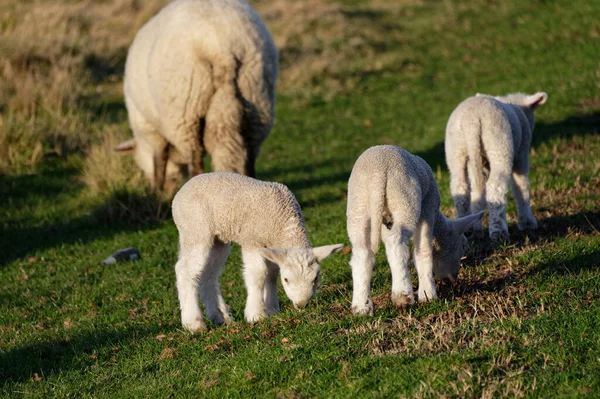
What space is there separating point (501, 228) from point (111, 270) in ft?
14.4

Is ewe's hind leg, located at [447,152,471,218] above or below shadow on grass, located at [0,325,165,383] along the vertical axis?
above

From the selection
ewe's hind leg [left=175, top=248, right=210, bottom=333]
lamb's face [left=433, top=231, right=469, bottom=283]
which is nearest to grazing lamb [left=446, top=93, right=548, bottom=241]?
lamb's face [left=433, top=231, right=469, bottom=283]

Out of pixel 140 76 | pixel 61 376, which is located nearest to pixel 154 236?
pixel 140 76

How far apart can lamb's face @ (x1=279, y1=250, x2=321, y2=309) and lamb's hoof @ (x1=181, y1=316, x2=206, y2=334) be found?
2.79ft

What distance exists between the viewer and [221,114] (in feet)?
32.8

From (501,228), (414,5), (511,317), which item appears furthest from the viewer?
(414,5)

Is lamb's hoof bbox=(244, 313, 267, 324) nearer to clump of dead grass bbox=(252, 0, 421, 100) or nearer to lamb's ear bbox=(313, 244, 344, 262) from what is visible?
lamb's ear bbox=(313, 244, 344, 262)

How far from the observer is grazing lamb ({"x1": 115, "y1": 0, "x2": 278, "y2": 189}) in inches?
393

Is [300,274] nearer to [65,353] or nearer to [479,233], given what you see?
[65,353]

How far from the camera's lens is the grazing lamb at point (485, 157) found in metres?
7.78

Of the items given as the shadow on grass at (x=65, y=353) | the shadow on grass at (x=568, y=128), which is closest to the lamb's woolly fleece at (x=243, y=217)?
the shadow on grass at (x=65, y=353)

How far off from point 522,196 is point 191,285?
3.79m

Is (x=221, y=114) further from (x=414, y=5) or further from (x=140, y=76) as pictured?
(x=414, y=5)

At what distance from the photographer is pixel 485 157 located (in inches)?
322
